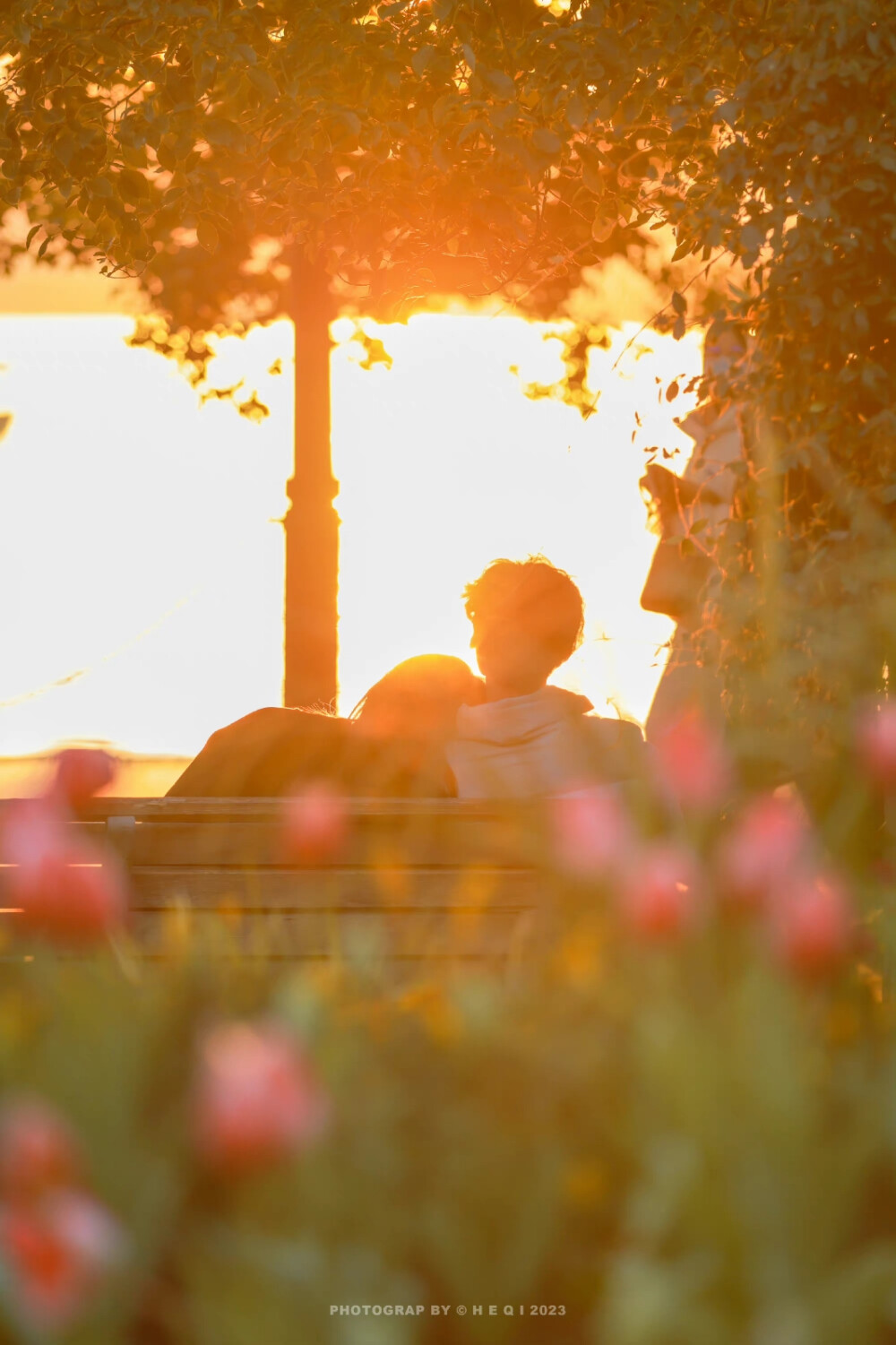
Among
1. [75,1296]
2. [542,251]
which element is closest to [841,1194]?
[75,1296]

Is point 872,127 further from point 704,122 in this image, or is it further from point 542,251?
point 542,251

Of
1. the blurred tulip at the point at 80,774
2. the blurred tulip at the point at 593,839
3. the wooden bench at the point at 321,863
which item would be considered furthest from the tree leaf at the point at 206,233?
the blurred tulip at the point at 593,839

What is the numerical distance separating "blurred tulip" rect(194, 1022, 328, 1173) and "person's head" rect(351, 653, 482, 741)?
301cm

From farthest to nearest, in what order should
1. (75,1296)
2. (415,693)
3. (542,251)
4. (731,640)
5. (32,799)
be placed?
(542,251), (731,640), (415,693), (32,799), (75,1296)

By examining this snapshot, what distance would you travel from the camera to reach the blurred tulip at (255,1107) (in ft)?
3.28

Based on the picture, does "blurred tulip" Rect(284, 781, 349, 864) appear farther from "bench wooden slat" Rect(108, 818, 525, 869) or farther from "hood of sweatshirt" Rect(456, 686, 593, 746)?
"hood of sweatshirt" Rect(456, 686, 593, 746)

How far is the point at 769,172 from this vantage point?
454 cm

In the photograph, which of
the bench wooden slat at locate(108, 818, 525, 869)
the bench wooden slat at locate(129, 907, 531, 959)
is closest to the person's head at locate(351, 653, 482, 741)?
the bench wooden slat at locate(108, 818, 525, 869)

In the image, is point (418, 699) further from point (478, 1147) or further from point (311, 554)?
point (311, 554)

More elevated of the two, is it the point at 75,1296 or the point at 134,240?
the point at 134,240

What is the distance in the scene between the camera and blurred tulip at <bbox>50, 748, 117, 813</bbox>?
2.35 meters

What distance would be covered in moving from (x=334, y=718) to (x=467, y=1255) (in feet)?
9.32

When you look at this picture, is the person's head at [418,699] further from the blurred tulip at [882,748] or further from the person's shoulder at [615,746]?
the blurred tulip at [882,748]

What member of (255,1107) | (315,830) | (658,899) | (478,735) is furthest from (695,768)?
(478,735)
